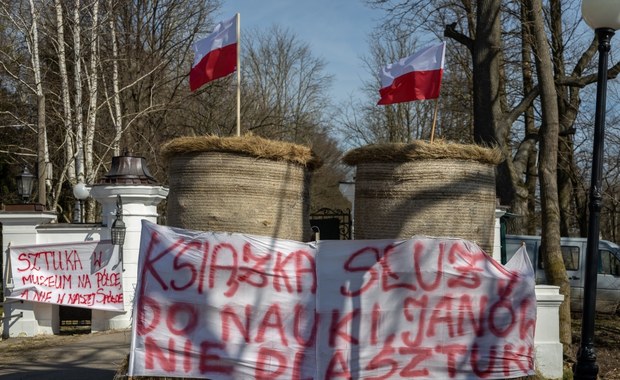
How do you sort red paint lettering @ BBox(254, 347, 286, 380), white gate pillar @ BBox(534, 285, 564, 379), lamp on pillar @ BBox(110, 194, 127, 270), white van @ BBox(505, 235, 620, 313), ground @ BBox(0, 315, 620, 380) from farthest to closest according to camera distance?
white van @ BBox(505, 235, 620, 313) < lamp on pillar @ BBox(110, 194, 127, 270) < ground @ BBox(0, 315, 620, 380) < white gate pillar @ BBox(534, 285, 564, 379) < red paint lettering @ BBox(254, 347, 286, 380)

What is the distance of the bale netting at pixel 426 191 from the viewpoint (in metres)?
6.33

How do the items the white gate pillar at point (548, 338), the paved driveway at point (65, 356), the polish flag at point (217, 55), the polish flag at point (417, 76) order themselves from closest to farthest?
the polish flag at point (417, 76) → the polish flag at point (217, 55) → the white gate pillar at point (548, 338) → the paved driveway at point (65, 356)

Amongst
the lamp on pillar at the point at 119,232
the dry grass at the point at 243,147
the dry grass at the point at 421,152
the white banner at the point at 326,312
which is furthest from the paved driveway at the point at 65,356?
the dry grass at the point at 421,152

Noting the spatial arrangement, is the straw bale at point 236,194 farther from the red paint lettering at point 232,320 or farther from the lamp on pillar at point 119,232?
the lamp on pillar at point 119,232

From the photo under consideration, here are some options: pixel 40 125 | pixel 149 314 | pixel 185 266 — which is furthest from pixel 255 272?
pixel 40 125

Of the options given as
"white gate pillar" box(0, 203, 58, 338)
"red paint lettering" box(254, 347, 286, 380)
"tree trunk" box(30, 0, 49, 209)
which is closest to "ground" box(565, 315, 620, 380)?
"red paint lettering" box(254, 347, 286, 380)

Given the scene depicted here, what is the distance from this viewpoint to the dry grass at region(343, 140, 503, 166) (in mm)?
6340

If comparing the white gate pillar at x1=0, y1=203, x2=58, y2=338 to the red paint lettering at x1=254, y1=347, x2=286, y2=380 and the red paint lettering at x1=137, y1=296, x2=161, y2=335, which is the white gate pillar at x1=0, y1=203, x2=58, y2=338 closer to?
the red paint lettering at x1=137, y1=296, x2=161, y2=335

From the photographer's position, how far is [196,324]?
20.6ft

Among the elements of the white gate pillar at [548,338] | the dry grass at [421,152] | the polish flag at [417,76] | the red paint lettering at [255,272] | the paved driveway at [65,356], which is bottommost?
the paved driveway at [65,356]

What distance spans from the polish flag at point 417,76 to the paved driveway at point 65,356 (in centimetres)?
404

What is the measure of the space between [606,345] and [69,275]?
8860 mm

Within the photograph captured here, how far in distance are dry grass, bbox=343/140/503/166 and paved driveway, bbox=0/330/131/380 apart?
3635mm

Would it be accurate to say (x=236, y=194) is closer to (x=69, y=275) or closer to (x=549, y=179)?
(x=549, y=179)
